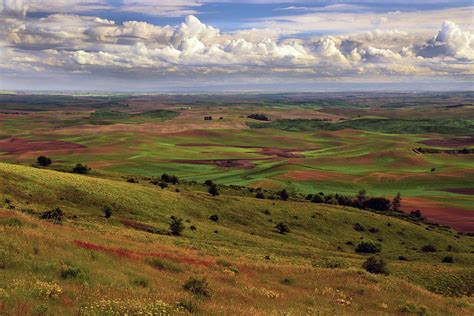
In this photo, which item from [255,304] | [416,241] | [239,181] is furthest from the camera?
[239,181]

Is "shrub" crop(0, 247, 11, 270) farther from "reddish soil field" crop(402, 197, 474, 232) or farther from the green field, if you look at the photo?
"reddish soil field" crop(402, 197, 474, 232)

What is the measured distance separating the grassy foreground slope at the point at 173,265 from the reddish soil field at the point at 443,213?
611 inches

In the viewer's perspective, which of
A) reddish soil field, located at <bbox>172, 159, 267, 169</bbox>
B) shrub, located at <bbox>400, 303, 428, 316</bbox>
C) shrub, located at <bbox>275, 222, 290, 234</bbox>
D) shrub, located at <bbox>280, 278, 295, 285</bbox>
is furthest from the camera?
reddish soil field, located at <bbox>172, 159, 267, 169</bbox>

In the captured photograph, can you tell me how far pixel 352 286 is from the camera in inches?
993

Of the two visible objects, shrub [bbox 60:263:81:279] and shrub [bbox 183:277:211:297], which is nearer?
shrub [bbox 60:263:81:279]

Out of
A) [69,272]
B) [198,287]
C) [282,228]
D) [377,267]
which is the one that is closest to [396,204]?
[282,228]

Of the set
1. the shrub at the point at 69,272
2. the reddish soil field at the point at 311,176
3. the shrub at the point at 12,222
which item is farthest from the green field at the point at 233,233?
the reddish soil field at the point at 311,176

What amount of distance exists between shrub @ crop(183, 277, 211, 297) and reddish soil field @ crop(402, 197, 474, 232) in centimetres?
7439

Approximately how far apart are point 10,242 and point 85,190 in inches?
1670

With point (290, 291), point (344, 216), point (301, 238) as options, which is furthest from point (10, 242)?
point (344, 216)

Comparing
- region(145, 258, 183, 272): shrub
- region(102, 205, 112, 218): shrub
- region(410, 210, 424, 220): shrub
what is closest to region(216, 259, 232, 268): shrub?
region(145, 258, 183, 272): shrub

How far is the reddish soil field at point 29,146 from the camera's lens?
14744 cm

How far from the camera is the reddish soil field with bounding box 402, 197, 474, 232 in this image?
268 ft

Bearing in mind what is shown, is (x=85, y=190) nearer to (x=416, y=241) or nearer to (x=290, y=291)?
(x=290, y=291)
